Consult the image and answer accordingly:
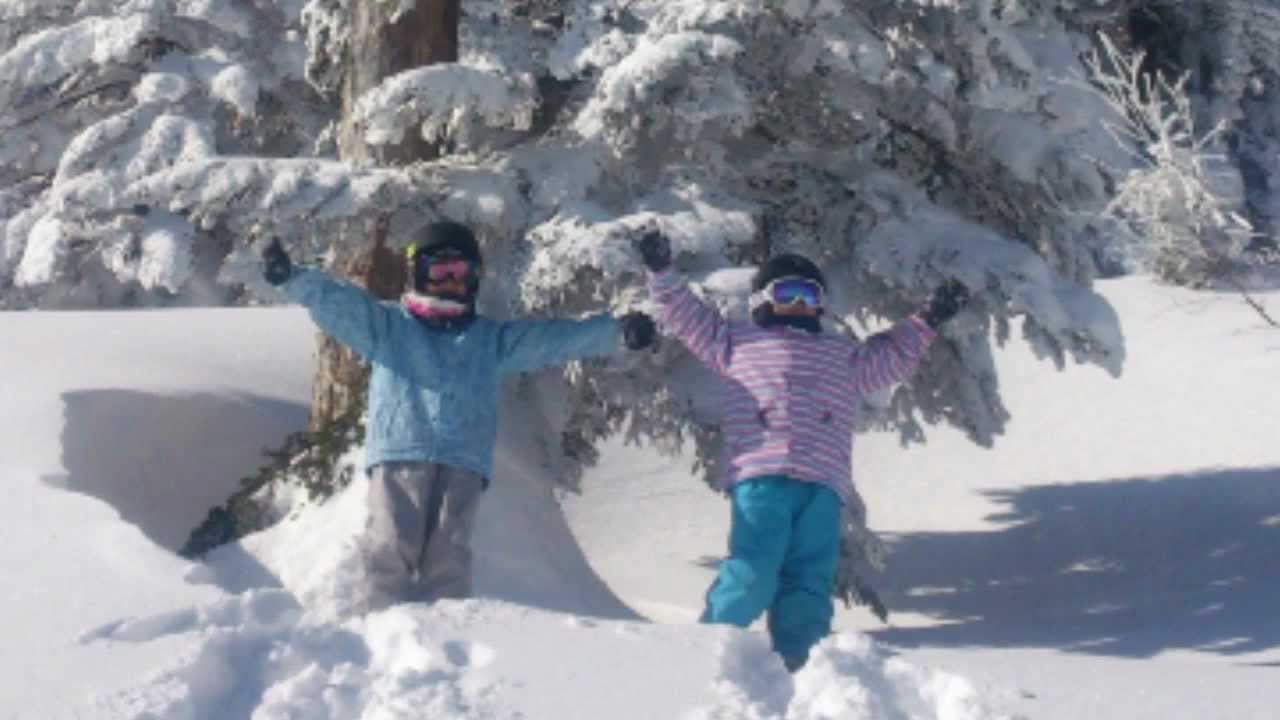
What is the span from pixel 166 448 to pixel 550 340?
2.08 metres

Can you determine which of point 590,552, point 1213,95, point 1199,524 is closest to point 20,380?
point 590,552

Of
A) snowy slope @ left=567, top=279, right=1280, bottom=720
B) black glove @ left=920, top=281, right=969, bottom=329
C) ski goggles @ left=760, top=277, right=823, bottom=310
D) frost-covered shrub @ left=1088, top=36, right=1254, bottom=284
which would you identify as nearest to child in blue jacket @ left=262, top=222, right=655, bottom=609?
ski goggles @ left=760, top=277, right=823, bottom=310

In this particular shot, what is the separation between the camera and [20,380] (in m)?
6.78

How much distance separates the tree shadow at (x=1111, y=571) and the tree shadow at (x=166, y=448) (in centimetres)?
Answer: 279

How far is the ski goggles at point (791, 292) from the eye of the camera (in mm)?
5812

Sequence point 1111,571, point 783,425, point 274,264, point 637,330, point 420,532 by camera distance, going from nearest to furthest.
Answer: point 274,264 < point 420,532 < point 637,330 < point 783,425 < point 1111,571

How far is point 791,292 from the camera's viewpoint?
5.82m

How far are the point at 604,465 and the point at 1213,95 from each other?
8.91m

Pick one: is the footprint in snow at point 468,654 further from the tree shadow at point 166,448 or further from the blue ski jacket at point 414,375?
the tree shadow at point 166,448

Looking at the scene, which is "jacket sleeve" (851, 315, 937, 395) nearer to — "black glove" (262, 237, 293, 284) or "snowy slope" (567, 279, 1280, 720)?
"snowy slope" (567, 279, 1280, 720)

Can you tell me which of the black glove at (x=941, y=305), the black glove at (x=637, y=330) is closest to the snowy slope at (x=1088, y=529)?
the black glove at (x=941, y=305)

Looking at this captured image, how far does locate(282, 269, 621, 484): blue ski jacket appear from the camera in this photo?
17.8 feet

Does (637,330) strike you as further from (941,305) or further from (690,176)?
(690,176)

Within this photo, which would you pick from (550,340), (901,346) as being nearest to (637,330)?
(550,340)
